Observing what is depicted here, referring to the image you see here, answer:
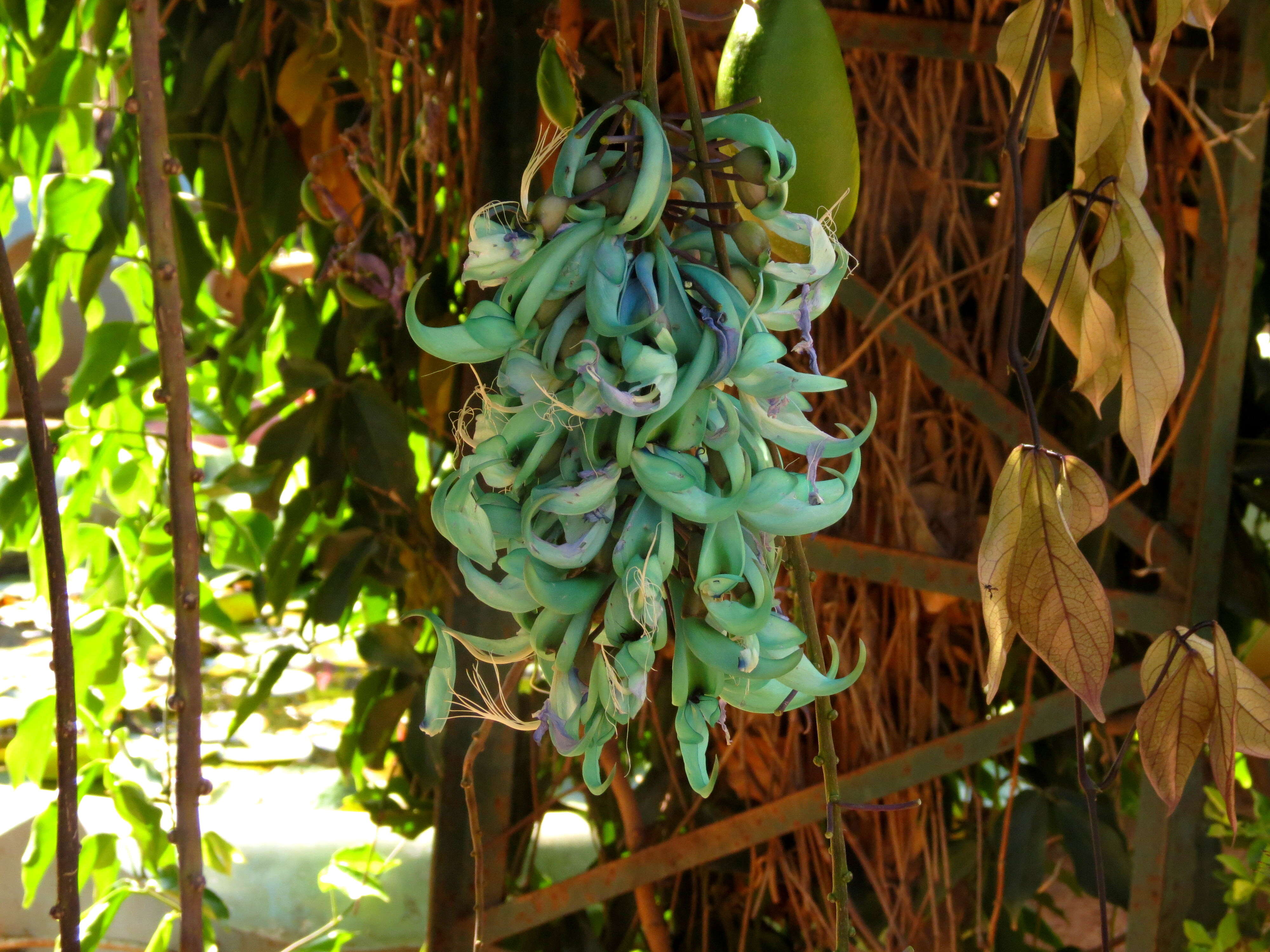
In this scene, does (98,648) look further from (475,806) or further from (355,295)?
(475,806)

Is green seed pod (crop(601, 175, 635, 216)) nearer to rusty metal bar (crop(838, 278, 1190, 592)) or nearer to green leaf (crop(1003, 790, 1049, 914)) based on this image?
rusty metal bar (crop(838, 278, 1190, 592))

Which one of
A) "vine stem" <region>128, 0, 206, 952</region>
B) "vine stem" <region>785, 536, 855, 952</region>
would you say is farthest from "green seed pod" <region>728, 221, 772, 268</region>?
"vine stem" <region>128, 0, 206, 952</region>

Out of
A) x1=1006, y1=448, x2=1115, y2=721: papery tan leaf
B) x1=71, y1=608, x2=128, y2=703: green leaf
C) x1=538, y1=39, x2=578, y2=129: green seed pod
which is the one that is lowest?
x1=71, y1=608, x2=128, y2=703: green leaf

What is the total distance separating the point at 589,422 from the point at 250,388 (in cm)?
92

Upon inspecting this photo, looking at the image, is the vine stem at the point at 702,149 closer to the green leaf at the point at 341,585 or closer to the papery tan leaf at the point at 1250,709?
the papery tan leaf at the point at 1250,709

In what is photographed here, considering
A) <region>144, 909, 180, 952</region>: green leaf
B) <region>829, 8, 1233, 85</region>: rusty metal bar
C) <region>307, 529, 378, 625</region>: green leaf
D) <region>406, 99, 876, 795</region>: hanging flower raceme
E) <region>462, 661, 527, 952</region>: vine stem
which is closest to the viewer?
<region>406, 99, 876, 795</region>: hanging flower raceme

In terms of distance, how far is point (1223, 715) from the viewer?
1.56 feet

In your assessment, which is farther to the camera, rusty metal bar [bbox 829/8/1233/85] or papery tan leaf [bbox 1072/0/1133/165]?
rusty metal bar [bbox 829/8/1233/85]

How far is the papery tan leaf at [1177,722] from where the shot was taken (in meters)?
0.48

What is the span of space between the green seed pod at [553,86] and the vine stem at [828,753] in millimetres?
252

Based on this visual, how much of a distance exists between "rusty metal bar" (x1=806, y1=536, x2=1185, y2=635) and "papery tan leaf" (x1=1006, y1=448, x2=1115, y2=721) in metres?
0.41

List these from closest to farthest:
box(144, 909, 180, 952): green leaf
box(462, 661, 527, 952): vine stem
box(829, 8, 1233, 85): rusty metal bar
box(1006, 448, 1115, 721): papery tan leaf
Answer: box(1006, 448, 1115, 721): papery tan leaf, box(462, 661, 527, 952): vine stem, box(829, 8, 1233, 85): rusty metal bar, box(144, 909, 180, 952): green leaf

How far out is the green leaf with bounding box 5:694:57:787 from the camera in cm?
94

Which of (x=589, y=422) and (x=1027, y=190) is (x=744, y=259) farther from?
(x=1027, y=190)
